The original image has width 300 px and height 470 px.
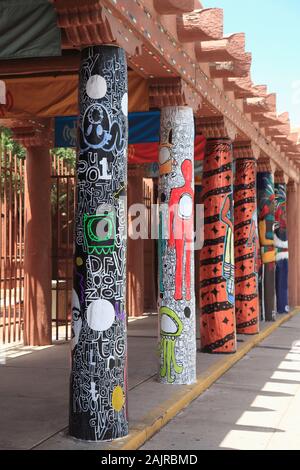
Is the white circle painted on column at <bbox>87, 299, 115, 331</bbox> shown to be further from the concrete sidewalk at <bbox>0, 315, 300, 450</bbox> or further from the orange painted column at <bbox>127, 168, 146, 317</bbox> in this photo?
the orange painted column at <bbox>127, 168, 146, 317</bbox>

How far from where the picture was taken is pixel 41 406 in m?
6.89

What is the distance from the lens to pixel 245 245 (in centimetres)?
Result: 1257

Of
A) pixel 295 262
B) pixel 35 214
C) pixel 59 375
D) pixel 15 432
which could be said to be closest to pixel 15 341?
pixel 35 214

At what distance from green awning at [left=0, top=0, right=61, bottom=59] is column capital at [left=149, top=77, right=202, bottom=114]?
102 inches

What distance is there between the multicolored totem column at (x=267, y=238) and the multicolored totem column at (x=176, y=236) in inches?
265

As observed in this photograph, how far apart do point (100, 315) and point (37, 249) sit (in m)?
5.56

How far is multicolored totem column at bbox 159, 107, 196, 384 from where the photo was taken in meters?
8.13

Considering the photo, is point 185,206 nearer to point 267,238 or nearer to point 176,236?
point 176,236

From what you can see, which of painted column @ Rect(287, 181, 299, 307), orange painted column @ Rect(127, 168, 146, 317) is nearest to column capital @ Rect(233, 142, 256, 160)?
orange painted column @ Rect(127, 168, 146, 317)

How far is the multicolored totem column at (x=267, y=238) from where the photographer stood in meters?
14.8

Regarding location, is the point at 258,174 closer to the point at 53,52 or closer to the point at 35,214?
the point at 35,214

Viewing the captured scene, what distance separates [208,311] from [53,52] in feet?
18.6

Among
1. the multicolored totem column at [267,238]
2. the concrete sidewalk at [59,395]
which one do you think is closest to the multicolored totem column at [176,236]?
the concrete sidewalk at [59,395]

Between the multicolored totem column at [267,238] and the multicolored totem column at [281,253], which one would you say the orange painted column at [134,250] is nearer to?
the multicolored totem column at [267,238]
